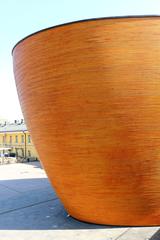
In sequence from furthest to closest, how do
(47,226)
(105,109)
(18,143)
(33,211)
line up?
(18,143), (33,211), (47,226), (105,109)

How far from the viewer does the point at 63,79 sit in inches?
257

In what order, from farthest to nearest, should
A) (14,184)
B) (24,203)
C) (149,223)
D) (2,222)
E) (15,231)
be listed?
(14,184) → (24,203) → (2,222) → (15,231) → (149,223)

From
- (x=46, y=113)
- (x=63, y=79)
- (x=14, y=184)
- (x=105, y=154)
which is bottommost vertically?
(x=14, y=184)

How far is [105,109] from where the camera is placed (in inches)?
247

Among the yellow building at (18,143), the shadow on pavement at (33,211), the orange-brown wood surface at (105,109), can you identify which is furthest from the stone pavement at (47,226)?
the yellow building at (18,143)

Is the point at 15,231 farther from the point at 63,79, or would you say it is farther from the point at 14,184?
the point at 14,184

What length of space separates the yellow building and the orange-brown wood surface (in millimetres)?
29428

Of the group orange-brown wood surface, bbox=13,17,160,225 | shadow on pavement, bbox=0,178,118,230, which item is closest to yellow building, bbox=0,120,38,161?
shadow on pavement, bbox=0,178,118,230

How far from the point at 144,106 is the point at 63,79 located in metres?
1.89

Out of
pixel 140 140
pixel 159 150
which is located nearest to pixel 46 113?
pixel 140 140

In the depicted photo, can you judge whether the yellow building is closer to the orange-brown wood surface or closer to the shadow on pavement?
the shadow on pavement

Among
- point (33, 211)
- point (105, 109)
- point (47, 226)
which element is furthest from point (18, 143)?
point (105, 109)

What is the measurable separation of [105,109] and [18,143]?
3395 cm

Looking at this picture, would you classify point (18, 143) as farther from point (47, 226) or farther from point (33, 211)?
point (47, 226)
